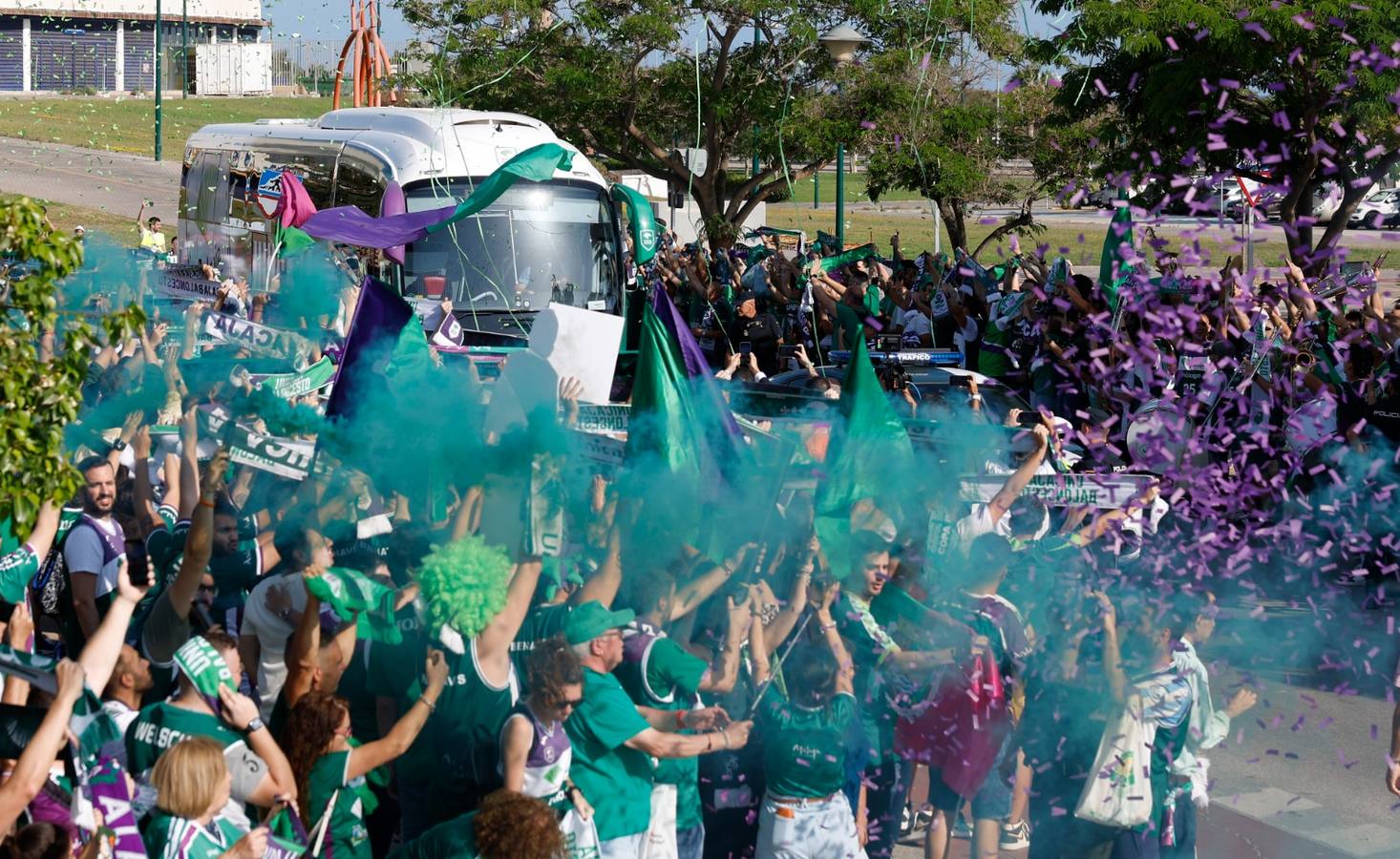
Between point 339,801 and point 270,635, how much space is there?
988mm

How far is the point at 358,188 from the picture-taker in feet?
47.7

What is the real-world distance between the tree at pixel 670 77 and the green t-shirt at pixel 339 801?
47.0ft

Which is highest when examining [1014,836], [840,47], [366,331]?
[840,47]

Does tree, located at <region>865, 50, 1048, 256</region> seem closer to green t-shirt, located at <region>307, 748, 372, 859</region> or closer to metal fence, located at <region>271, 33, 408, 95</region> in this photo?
metal fence, located at <region>271, 33, 408, 95</region>

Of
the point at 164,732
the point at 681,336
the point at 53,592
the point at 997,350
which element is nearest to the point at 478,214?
the point at 997,350

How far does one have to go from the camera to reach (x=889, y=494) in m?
6.52

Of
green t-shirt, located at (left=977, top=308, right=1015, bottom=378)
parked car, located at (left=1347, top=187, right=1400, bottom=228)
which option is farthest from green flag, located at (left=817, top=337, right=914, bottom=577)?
parked car, located at (left=1347, top=187, right=1400, bottom=228)

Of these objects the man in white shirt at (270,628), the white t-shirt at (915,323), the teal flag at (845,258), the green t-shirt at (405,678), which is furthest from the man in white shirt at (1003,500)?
the teal flag at (845,258)

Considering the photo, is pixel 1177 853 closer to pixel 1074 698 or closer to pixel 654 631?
pixel 1074 698

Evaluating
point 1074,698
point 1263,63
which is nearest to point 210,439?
point 1074,698

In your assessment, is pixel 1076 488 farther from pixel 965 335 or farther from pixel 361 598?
pixel 965 335

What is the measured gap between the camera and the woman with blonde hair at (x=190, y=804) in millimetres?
4266

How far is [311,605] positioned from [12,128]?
36651 mm

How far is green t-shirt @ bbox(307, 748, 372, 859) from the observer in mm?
4785
